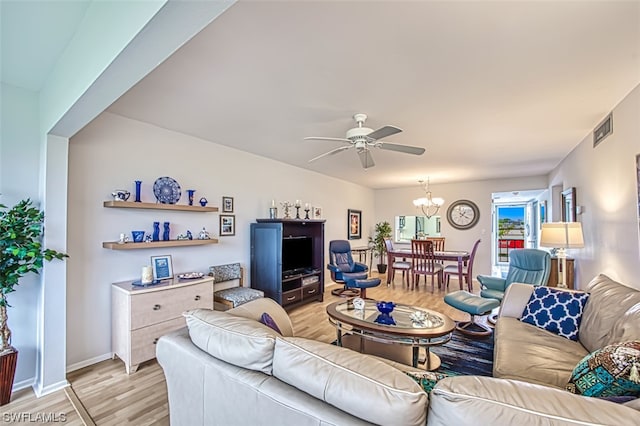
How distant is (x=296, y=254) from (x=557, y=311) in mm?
3452

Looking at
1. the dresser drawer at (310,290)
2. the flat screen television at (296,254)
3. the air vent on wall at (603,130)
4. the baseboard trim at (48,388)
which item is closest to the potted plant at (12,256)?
the baseboard trim at (48,388)

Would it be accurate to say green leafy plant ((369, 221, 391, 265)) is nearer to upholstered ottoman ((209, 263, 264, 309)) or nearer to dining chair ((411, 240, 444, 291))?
dining chair ((411, 240, 444, 291))

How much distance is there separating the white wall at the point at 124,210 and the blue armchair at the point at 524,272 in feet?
11.6

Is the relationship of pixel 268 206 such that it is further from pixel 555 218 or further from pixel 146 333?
pixel 555 218

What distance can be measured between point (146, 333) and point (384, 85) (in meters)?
3.04

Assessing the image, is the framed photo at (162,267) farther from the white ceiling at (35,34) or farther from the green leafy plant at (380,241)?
the green leafy plant at (380,241)

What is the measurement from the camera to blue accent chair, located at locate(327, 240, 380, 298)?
197 inches

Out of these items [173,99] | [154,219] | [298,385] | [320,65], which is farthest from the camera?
[154,219]

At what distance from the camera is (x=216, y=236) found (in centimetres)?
397

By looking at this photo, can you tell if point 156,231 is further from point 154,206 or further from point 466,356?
point 466,356

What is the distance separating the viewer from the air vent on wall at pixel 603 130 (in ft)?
9.49

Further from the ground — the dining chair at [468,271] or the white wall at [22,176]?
the white wall at [22,176]

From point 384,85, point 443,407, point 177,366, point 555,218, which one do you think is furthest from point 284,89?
point 555,218

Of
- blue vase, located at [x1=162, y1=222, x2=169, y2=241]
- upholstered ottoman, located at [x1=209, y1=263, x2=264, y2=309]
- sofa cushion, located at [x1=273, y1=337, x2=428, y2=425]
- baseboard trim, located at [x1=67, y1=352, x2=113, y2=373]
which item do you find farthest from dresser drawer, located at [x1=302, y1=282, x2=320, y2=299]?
sofa cushion, located at [x1=273, y1=337, x2=428, y2=425]
